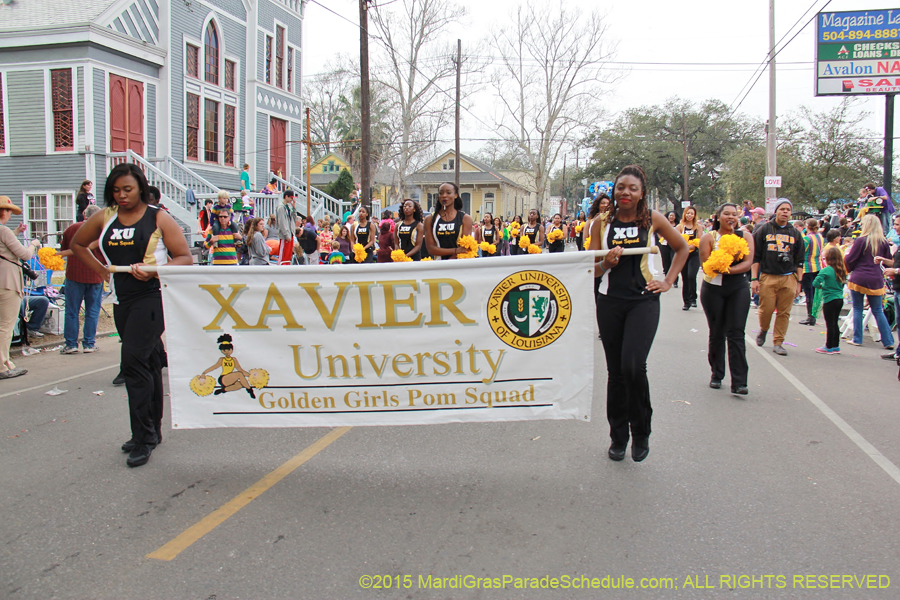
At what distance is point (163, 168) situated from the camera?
20.2m

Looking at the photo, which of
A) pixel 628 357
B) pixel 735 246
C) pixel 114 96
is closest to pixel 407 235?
pixel 735 246

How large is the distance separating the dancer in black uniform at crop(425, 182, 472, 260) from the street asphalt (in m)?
2.75

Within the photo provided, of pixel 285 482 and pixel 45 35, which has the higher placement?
pixel 45 35

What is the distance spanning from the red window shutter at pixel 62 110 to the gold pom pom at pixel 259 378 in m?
17.3

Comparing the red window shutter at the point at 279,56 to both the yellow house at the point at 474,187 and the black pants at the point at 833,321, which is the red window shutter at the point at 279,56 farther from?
the yellow house at the point at 474,187

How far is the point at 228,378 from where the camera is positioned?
14.1ft

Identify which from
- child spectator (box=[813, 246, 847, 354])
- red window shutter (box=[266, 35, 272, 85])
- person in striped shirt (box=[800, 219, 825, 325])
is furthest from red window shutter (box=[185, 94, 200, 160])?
child spectator (box=[813, 246, 847, 354])

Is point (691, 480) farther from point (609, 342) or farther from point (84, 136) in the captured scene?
point (84, 136)

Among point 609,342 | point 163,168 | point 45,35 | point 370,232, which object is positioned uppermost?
point 45,35

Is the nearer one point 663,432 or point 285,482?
point 285,482

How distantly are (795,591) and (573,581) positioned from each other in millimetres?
977

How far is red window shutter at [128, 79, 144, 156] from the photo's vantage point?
1917 centimetres

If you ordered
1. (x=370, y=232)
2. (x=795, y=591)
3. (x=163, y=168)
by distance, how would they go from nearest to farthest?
(x=795, y=591)
(x=370, y=232)
(x=163, y=168)

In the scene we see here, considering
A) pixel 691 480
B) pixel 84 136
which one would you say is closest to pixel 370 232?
pixel 691 480
